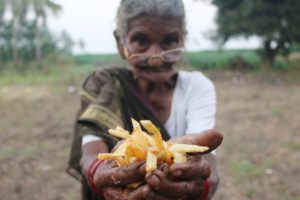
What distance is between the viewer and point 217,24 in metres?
19.9

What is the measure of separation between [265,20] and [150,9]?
16966 mm

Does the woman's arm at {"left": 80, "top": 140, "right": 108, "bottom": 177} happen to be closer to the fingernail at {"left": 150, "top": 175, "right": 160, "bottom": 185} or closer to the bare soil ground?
the fingernail at {"left": 150, "top": 175, "right": 160, "bottom": 185}

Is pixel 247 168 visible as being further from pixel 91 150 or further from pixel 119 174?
pixel 119 174

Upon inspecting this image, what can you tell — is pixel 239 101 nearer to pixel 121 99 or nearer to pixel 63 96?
pixel 63 96

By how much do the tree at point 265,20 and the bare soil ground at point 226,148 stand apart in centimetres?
734

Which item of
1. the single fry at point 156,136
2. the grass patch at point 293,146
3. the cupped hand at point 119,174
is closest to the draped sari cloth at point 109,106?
the cupped hand at point 119,174

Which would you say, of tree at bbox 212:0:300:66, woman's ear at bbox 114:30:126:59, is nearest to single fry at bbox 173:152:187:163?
woman's ear at bbox 114:30:126:59

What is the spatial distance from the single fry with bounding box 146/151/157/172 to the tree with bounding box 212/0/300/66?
17484 millimetres

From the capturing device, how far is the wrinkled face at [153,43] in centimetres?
169

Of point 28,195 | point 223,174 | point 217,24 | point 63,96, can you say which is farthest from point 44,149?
point 217,24

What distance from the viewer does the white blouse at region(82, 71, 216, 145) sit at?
5.72ft

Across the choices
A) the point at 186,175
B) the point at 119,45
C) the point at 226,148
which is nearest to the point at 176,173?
the point at 186,175

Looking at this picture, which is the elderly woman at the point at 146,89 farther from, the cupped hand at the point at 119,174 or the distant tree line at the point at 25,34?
the distant tree line at the point at 25,34

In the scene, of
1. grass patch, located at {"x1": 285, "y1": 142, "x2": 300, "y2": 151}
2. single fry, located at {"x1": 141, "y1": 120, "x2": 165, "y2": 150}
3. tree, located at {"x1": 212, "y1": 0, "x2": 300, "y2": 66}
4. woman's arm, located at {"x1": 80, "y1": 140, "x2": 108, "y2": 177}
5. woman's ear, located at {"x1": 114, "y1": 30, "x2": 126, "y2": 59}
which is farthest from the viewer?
tree, located at {"x1": 212, "y1": 0, "x2": 300, "y2": 66}
